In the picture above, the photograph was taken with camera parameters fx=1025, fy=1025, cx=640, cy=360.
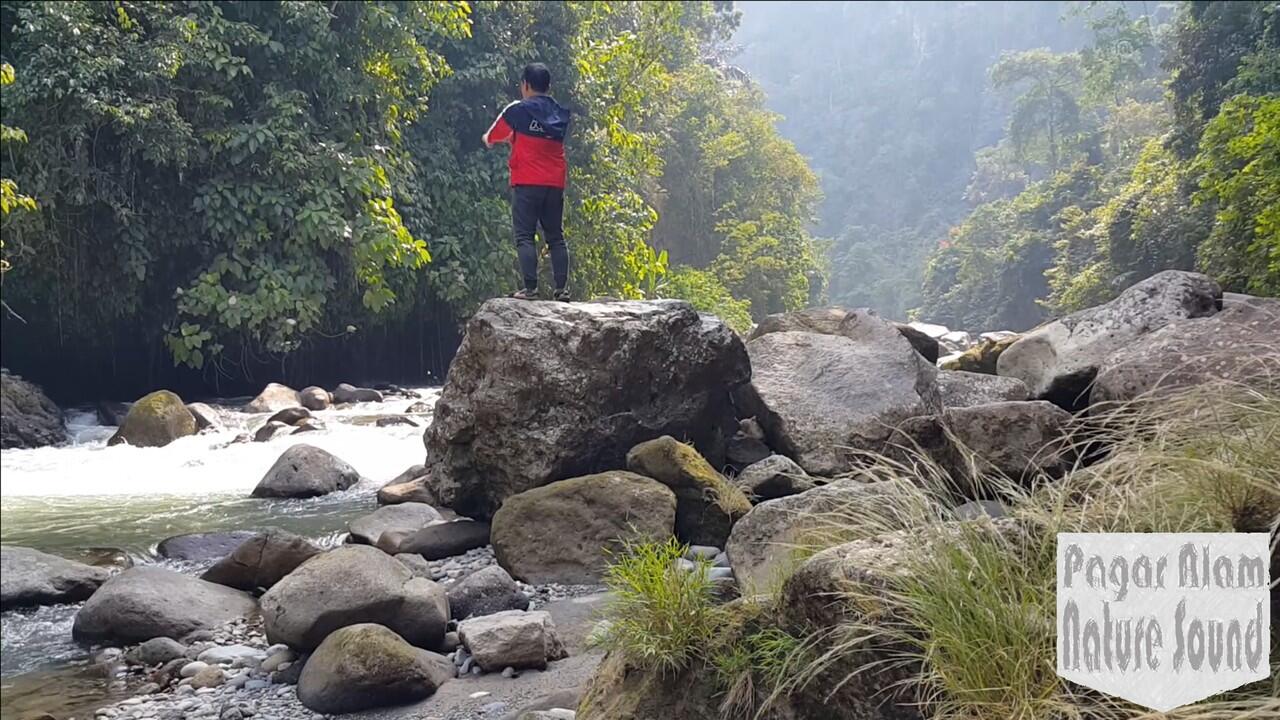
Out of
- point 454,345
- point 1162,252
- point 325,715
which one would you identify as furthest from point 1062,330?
point 454,345

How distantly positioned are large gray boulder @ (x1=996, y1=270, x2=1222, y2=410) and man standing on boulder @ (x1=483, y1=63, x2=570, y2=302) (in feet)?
10.7

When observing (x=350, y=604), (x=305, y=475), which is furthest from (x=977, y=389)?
(x=305, y=475)

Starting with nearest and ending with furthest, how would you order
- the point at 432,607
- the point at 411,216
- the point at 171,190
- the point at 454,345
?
the point at 432,607 → the point at 171,190 → the point at 411,216 → the point at 454,345

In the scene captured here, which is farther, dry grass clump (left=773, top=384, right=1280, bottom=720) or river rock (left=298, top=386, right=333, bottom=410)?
river rock (left=298, top=386, right=333, bottom=410)


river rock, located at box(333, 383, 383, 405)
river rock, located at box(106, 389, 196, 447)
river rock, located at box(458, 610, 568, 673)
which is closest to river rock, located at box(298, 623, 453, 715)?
river rock, located at box(458, 610, 568, 673)

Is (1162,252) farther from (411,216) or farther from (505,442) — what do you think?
(411,216)

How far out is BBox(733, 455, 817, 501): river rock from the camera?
595cm

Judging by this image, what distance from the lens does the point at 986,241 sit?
106 feet

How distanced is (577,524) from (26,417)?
9.60 m

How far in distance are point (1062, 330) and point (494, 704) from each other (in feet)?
15.2

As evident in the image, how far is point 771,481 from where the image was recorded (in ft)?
19.7

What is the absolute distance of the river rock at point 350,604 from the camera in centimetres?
455

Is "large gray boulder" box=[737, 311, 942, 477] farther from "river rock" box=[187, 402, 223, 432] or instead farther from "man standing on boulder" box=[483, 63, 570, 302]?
"river rock" box=[187, 402, 223, 432]

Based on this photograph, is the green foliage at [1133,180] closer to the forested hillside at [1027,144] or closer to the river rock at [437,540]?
the forested hillside at [1027,144]
